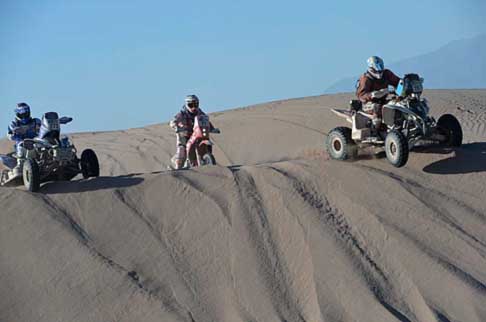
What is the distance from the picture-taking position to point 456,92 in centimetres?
2480

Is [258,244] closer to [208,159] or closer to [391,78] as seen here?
[208,159]

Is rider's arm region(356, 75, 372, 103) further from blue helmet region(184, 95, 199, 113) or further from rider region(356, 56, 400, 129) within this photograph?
blue helmet region(184, 95, 199, 113)

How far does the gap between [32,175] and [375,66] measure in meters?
4.55

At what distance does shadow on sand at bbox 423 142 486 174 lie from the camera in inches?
379

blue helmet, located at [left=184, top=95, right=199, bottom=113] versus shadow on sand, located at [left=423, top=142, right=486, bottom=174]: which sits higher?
blue helmet, located at [left=184, top=95, right=199, bottom=113]

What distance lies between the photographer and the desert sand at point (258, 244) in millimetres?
7293

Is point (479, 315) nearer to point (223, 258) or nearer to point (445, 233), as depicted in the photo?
point (445, 233)

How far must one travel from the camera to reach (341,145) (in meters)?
10.3

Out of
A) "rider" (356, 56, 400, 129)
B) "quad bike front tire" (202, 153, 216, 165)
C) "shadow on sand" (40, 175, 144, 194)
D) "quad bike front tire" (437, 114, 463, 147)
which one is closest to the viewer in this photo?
"shadow on sand" (40, 175, 144, 194)

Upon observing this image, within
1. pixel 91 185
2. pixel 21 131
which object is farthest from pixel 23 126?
pixel 91 185

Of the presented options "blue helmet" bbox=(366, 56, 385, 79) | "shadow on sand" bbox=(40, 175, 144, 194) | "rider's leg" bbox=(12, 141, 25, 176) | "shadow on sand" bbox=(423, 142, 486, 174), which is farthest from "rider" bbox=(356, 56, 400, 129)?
"rider's leg" bbox=(12, 141, 25, 176)

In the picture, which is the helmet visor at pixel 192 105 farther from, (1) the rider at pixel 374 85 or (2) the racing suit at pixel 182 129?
(1) the rider at pixel 374 85

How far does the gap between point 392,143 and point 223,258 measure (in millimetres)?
2818

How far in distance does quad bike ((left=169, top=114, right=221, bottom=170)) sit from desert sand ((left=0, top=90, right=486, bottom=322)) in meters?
1.96
